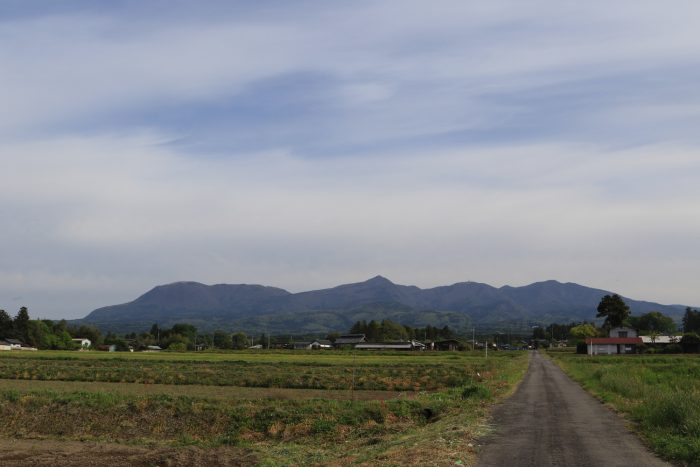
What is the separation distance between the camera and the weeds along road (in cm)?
1499

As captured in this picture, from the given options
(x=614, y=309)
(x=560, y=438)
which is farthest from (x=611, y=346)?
(x=560, y=438)

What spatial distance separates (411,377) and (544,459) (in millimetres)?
38579

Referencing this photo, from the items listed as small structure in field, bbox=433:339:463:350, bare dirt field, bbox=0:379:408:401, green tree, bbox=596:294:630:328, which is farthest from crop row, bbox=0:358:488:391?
small structure in field, bbox=433:339:463:350

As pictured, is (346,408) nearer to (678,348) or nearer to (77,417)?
(77,417)

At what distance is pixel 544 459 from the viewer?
49.5 ft

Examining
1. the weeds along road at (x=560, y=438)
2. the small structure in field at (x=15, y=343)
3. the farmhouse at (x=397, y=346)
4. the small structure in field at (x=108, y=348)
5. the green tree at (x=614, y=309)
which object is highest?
the green tree at (x=614, y=309)

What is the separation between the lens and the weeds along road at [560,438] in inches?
590

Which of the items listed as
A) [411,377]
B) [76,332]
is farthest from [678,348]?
[76,332]

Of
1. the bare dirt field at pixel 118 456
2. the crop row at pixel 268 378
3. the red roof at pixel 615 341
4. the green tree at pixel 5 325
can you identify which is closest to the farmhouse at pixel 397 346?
the red roof at pixel 615 341

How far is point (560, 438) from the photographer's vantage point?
59.9 ft

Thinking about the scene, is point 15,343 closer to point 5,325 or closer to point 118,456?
point 5,325

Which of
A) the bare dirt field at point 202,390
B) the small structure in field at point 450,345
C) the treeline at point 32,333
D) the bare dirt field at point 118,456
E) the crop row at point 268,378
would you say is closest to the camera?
the bare dirt field at point 118,456

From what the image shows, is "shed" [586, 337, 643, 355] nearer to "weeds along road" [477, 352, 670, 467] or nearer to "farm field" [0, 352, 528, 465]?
"farm field" [0, 352, 528, 465]

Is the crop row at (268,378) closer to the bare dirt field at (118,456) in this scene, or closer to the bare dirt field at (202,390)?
the bare dirt field at (202,390)
